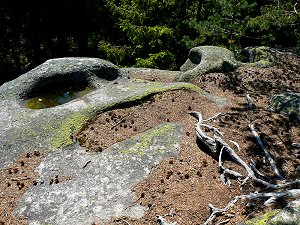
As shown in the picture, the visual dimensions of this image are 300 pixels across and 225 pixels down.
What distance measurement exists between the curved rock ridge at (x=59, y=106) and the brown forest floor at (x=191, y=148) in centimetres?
33

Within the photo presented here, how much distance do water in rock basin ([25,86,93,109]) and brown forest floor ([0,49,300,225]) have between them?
2.41 meters

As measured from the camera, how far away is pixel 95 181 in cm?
882

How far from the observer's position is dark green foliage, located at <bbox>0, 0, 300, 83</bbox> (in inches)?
637

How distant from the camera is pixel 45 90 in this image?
43.6 ft

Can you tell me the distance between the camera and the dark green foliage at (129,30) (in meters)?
16.2

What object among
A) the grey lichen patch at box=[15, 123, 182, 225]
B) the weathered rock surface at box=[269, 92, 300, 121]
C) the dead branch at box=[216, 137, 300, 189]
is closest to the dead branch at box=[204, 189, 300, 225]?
the dead branch at box=[216, 137, 300, 189]

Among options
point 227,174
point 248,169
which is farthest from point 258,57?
point 227,174

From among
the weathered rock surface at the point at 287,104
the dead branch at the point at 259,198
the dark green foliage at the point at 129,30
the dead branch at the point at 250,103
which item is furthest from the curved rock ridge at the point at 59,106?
the dead branch at the point at 259,198

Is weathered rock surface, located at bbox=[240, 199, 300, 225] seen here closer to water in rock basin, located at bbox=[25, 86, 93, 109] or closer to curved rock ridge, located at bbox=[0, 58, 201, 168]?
curved rock ridge, located at bbox=[0, 58, 201, 168]

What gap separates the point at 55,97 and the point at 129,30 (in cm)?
714

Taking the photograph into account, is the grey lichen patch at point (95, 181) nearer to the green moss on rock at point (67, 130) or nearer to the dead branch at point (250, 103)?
the green moss on rock at point (67, 130)

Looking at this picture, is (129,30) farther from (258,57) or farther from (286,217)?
(286,217)

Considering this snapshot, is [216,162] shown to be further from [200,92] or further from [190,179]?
[200,92]

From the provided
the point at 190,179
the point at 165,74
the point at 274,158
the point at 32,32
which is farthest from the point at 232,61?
the point at 32,32
